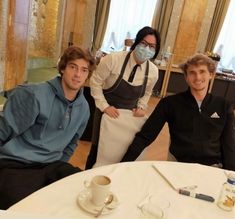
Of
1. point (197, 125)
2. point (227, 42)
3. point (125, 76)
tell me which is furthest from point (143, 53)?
point (227, 42)

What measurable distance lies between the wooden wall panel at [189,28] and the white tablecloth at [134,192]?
6283 millimetres

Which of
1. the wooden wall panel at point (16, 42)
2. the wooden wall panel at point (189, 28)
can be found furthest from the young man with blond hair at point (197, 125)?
the wooden wall panel at point (189, 28)

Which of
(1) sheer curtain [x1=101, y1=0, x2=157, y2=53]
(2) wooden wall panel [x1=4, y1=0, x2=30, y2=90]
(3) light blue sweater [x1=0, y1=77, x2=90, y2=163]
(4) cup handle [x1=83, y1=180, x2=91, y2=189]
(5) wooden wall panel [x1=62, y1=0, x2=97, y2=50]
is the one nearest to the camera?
(4) cup handle [x1=83, y1=180, x2=91, y2=189]

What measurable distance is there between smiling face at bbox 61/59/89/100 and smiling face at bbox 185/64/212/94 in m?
0.70

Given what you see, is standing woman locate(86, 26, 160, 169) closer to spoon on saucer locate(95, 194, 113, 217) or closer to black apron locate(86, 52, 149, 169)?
black apron locate(86, 52, 149, 169)

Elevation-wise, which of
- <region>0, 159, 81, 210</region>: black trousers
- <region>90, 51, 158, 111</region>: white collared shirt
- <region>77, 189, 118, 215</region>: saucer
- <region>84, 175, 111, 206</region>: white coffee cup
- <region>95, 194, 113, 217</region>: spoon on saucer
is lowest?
<region>0, 159, 81, 210</region>: black trousers

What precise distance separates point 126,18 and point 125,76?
559cm

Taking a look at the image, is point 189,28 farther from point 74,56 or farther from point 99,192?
point 99,192

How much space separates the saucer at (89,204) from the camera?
83cm

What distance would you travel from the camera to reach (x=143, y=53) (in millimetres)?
1997

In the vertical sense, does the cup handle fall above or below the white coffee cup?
below

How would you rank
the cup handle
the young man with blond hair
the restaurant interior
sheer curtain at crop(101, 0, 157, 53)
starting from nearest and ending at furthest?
the cup handle → the young man with blond hair → the restaurant interior → sheer curtain at crop(101, 0, 157, 53)

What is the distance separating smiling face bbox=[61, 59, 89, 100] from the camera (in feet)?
4.96

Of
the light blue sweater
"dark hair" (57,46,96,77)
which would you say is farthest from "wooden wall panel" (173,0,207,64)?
the light blue sweater
